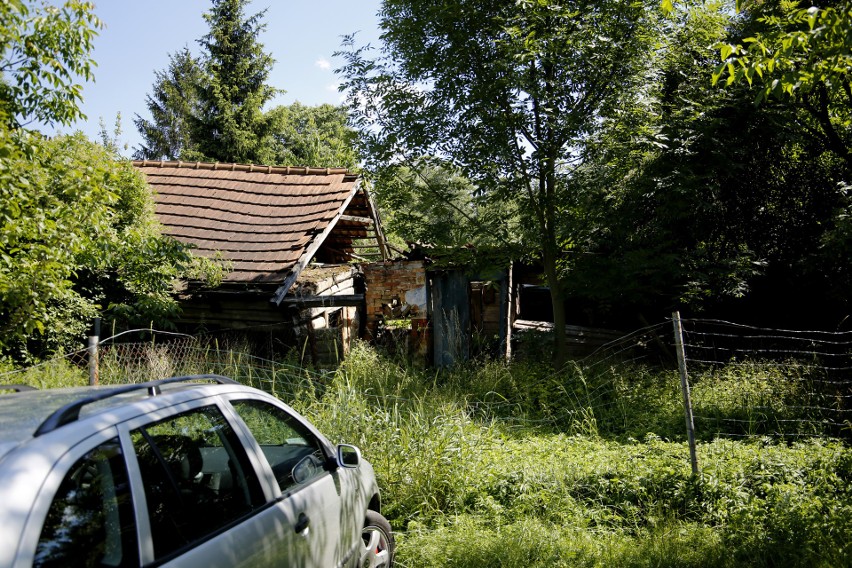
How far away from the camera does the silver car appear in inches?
76.9

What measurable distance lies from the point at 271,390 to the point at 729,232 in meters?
8.92

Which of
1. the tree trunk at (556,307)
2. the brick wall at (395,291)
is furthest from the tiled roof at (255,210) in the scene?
the tree trunk at (556,307)

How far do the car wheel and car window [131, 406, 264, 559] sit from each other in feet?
5.43

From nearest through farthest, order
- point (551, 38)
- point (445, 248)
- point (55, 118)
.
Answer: point (55, 118)
point (551, 38)
point (445, 248)

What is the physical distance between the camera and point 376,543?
4.54m

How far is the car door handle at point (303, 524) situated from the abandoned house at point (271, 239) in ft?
23.9

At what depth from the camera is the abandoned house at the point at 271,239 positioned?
11734 mm

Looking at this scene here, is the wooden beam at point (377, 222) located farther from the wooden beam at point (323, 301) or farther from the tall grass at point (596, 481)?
the tall grass at point (596, 481)

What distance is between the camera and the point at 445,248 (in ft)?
36.9

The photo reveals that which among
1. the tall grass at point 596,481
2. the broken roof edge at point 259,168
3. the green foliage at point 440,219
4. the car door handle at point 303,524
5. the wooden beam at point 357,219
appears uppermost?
the broken roof edge at point 259,168

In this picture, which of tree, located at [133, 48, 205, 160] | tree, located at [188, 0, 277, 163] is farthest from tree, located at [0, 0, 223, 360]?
tree, located at [133, 48, 205, 160]

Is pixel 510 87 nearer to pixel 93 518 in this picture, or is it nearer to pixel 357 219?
pixel 357 219

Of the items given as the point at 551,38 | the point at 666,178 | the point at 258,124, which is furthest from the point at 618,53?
the point at 258,124

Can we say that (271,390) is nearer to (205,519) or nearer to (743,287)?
(205,519)
